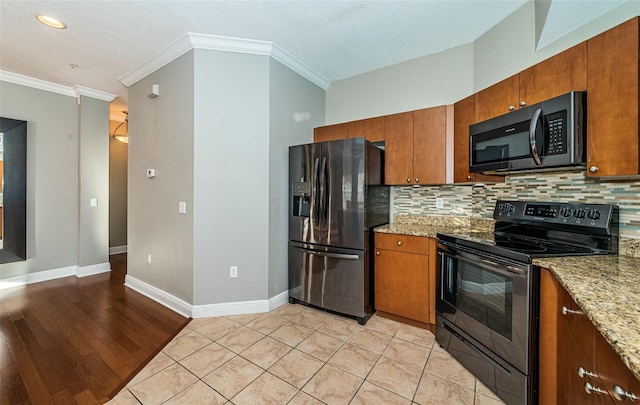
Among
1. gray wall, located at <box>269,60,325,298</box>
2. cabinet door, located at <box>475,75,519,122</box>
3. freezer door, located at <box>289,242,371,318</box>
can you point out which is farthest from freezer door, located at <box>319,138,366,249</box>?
cabinet door, located at <box>475,75,519,122</box>

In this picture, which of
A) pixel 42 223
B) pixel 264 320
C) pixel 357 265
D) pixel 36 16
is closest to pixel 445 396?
pixel 357 265

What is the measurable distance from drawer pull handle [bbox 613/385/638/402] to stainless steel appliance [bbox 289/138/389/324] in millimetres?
1815

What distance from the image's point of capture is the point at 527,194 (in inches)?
84.5

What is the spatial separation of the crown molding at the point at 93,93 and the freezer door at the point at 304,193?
3.15m

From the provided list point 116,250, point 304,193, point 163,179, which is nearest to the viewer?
point 304,193

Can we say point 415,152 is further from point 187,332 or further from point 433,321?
point 187,332

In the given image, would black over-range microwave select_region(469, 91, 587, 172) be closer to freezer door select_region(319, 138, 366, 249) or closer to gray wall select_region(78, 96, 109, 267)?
freezer door select_region(319, 138, 366, 249)

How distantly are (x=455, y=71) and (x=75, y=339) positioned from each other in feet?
13.8

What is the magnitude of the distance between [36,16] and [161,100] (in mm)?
1030

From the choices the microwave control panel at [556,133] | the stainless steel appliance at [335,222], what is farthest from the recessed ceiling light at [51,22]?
the microwave control panel at [556,133]

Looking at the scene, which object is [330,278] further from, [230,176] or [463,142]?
[463,142]

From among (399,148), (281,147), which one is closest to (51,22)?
(281,147)

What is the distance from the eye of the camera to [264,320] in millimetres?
2588

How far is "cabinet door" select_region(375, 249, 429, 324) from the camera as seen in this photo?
236cm
